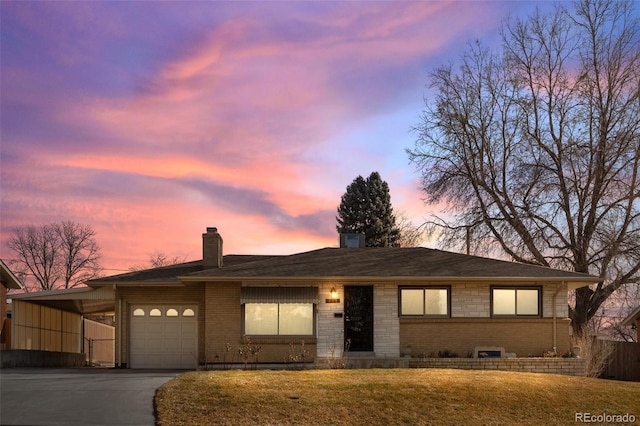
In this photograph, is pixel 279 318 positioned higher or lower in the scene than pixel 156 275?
lower

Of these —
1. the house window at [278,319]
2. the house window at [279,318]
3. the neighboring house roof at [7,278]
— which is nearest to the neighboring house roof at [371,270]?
Answer: the house window at [279,318]

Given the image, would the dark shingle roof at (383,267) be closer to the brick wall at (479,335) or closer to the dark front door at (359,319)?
the dark front door at (359,319)

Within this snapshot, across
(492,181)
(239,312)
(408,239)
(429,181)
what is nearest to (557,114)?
(492,181)

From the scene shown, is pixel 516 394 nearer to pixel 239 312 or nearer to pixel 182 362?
pixel 239 312

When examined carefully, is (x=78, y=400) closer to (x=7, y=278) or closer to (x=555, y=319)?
(x=555, y=319)

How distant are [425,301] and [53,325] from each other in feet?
56.5

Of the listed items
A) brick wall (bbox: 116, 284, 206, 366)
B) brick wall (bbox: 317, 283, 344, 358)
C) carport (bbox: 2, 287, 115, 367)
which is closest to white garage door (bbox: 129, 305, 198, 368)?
brick wall (bbox: 116, 284, 206, 366)

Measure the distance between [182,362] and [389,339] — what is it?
24.9 ft

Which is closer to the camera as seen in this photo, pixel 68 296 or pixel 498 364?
pixel 498 364

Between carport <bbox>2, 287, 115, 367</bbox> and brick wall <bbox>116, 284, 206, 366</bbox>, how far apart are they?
762 millimetres

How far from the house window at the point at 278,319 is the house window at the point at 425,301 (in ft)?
10.6

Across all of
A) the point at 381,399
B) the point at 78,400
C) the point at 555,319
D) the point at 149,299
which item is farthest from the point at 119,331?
the point at 555,319

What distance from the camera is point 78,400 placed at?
15.7 metres

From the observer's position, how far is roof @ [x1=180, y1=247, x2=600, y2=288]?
24219mm
